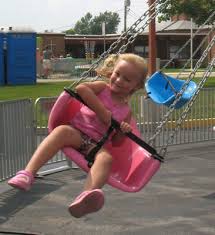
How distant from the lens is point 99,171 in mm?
4070

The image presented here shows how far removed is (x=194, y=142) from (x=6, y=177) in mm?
4205

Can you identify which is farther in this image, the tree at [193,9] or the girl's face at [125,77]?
the tree at [193,9]

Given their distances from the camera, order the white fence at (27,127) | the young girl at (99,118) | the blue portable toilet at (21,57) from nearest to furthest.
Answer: the young girl at (99,118) < the white fence at (27,127) < the blue portable toilet at (21,57)

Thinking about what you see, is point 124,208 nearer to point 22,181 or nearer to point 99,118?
point 99,118

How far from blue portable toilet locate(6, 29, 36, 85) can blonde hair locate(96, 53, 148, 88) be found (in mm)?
20360

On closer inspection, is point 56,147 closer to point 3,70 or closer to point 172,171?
point 172,171

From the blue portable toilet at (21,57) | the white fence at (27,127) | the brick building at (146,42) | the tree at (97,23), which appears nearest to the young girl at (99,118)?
the white fence at (27,127)

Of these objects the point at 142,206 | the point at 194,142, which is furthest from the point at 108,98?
the point at 194,142

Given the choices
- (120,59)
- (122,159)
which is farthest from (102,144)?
(120,59)

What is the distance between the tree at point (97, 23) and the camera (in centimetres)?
13812

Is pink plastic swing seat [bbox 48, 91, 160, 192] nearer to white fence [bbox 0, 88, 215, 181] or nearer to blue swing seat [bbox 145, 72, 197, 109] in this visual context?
white fence [bbox 0, 88, 215, 181]

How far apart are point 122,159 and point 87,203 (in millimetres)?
880

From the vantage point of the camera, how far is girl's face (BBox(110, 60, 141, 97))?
172 inches

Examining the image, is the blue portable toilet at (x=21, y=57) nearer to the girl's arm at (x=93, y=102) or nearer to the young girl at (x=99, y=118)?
the young girl at (x=99, y=118)
